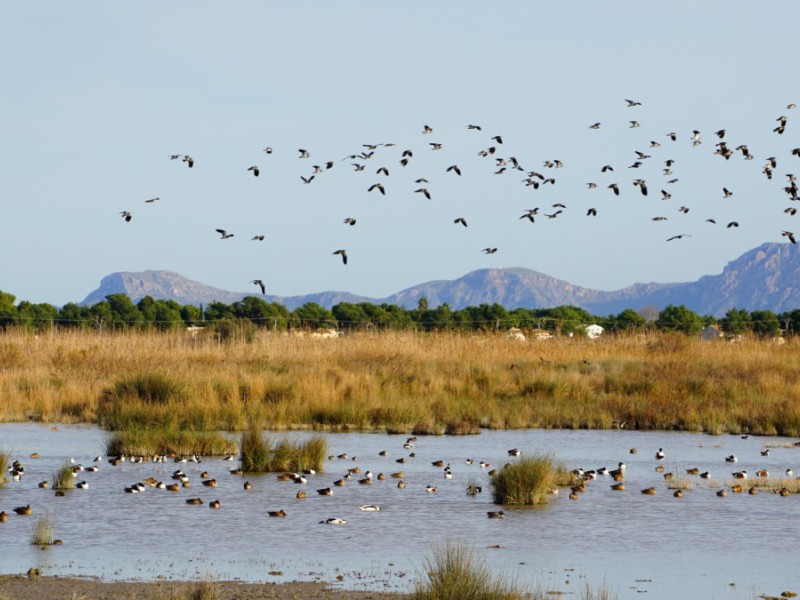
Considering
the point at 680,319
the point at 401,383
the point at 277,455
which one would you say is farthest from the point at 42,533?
the point at 680,319

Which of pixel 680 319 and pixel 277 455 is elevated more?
pixel 680 319

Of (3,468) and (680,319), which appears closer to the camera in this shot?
(3,468)

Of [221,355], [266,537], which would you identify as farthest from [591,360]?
[266,537]

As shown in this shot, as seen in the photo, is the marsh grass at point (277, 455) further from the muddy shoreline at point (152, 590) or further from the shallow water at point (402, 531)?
the muddy shoreline at point (152, 590)

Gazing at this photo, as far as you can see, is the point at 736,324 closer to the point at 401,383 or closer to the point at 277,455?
the point at 401,383

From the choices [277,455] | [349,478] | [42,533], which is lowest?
[42,533]

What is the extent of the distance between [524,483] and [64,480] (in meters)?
6.61

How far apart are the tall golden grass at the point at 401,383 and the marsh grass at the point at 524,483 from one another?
32.1 ft

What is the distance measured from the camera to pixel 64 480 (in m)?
18.1

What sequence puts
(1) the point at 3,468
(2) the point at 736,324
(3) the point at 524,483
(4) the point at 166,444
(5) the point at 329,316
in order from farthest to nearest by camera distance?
1. (5) the point at 329,316
2. (2) the point at 736,324
3. (4) the point at 166,444
4. (1) the point at 3,468
5. (3) the point at 524,483

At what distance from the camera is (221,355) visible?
3834 centimetres

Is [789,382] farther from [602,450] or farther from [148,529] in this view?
[148,529]

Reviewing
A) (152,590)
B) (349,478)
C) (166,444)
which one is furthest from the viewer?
(166,444)

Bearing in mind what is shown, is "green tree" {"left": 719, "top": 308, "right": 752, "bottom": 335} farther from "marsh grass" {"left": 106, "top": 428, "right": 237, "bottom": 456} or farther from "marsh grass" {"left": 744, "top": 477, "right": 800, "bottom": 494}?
"marsh grass" {"left": 106, "top": 428, "right": 237, "bottom": 456}
